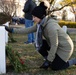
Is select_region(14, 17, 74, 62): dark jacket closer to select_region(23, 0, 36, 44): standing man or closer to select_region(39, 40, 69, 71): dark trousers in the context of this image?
select_region(39, 40, 69, 71): dark trousers

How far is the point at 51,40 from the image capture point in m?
5.32

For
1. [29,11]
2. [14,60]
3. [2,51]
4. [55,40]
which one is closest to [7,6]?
[29,11]

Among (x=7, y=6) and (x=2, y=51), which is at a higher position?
(x=2, y=51)

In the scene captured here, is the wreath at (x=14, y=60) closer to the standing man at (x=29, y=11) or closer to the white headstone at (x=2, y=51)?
the white headstone at (x=2, y=51)

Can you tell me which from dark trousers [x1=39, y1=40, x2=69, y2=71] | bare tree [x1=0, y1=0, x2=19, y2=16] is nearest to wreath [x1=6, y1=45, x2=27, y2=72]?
dark trousers [x1=39, y1=40, x2=69, y2=71]

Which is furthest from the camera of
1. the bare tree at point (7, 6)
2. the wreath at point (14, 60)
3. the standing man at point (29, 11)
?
the bare tree at point (7, 6)

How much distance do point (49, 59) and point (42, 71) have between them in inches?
16.8

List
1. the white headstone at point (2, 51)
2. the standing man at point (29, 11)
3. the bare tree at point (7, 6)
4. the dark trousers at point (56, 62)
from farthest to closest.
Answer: the bare tree at point (7, 6), the standing man at point (29, 11), the dark trousers at point (56, 62), the white headstone at point (2, 51)

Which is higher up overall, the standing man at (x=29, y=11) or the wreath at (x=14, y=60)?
the standing man at (x=29, y=11)

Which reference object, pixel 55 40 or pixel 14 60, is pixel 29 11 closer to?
pixel 14 60

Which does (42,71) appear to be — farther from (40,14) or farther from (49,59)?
(40,14)

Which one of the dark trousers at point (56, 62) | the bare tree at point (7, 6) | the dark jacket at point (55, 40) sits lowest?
the bare tree at point (7, 6)

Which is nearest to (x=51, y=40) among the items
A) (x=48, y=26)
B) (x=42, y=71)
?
(x=48, y=26)

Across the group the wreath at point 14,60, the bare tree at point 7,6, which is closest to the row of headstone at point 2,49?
the wreath at point 14,60
